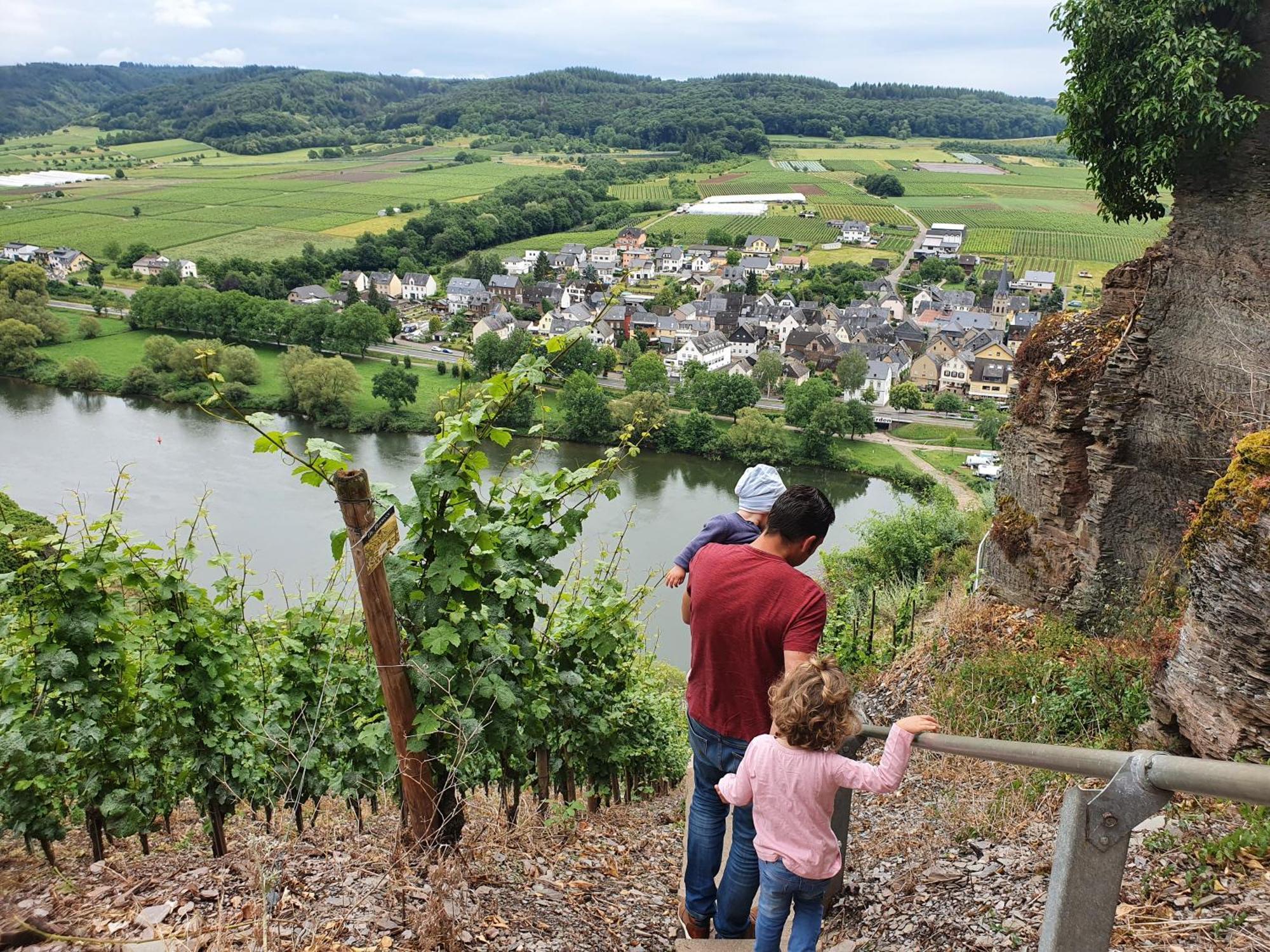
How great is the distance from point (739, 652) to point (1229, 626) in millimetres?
3148

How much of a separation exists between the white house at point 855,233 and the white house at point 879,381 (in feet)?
129

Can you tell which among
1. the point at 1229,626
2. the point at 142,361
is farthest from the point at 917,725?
the point at 142,361

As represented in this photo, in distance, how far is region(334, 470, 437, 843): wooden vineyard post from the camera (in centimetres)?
339

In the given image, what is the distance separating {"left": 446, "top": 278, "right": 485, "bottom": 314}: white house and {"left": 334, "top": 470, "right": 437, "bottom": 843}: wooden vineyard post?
220 feet

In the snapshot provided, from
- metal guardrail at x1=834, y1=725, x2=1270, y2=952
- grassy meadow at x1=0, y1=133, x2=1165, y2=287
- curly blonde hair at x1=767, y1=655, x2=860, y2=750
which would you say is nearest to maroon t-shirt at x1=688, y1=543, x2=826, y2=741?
curly blonde hair at x1=767, y1=655, x2=860, y2=750

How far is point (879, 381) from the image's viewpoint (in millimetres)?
51875

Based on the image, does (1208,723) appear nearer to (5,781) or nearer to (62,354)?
(5,781)

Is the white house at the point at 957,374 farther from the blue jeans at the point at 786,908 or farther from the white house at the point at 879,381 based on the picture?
the blue jeans at the point at 786,908

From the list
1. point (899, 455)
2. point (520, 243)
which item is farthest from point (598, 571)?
point (520, 243)

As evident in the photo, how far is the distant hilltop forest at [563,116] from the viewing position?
15462 cm

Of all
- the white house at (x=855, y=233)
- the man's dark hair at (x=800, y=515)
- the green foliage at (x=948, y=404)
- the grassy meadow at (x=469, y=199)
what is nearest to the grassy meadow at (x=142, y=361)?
the grassy meadow at (x=469, y=199)

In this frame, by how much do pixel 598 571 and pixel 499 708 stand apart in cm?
176

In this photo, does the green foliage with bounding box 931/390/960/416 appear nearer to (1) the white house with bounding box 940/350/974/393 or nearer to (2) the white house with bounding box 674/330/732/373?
(1) the white house with bounding box 940/350/974/393

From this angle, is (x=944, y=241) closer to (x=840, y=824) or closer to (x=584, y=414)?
(x=584, y=414)
